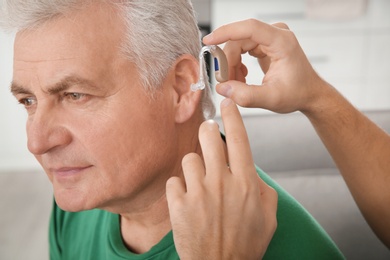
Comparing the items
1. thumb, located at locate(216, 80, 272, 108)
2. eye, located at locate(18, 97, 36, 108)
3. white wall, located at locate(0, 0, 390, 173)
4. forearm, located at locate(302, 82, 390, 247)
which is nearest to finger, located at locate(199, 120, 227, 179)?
thumb, located at locate(216, 80, 272, 108)

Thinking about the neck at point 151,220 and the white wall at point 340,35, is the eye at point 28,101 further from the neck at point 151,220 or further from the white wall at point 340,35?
the white wall at point 340,35

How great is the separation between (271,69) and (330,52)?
2411 millimetres

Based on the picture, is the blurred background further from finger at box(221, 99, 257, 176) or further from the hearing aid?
finger at box(221, 99, 257, 176)

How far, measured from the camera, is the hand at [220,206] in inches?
32.4

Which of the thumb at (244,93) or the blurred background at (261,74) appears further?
the blurred background at (261,74)

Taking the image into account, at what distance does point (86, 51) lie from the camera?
98cm

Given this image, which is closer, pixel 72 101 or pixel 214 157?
pixel 214 157

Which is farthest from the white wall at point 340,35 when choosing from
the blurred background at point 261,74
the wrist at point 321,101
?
the wrist at point 321,101

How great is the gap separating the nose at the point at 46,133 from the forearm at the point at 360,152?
53 cm

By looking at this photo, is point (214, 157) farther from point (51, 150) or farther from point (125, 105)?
point (51, 150)

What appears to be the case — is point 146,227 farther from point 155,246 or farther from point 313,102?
point 313,102

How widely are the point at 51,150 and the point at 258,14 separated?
7.94 ft

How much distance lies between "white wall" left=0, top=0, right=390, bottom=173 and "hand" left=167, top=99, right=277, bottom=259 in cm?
231

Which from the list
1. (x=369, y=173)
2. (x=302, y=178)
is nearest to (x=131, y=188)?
(x=369, y=173)
